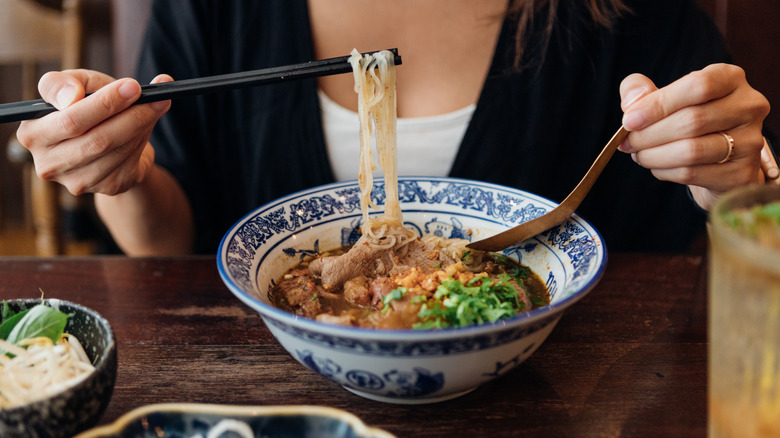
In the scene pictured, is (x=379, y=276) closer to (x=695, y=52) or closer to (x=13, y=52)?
(x=695, y=52)

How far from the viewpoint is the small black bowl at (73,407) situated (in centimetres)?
86

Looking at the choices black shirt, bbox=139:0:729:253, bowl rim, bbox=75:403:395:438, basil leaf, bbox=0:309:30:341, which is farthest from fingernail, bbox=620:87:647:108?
basil leaf, bbox=0:309:30:341

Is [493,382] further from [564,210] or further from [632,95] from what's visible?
[632,95]

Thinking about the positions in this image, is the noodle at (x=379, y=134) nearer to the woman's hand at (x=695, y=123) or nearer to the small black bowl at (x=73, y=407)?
the woman's hand at (x=695, y=123)

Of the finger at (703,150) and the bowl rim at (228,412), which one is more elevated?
the finger at (703,150)

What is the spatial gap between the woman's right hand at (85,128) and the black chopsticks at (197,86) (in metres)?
0.04

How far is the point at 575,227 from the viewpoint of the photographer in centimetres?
144

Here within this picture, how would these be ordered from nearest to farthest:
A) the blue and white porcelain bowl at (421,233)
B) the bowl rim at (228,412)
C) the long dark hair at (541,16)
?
the bowl rim at (228,412), the blue and white porcelain bowl at (421,233), the long dark hair at (541,16)

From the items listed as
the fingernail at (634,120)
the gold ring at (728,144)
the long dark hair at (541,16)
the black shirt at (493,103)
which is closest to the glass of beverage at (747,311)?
the fingernail at (634,120)

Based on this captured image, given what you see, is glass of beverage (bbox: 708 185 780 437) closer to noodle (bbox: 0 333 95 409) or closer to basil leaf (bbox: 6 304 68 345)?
noodle (bbox: 0 333 95 409)

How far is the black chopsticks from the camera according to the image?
133 centimetres

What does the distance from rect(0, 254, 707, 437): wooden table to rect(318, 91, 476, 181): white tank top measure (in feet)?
2.70

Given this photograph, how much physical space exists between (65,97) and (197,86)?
36 cm

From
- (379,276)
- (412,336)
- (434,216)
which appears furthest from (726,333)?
(434,216)
